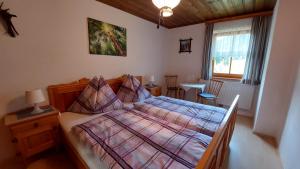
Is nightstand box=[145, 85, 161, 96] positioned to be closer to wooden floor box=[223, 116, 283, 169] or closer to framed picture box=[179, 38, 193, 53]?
framed picture box=[179, 38, 193, 53]

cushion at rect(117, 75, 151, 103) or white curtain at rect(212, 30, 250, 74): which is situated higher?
white curtain at rect(212, 30, 250, 74)

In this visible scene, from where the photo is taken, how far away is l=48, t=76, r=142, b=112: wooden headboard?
2057 millimetres

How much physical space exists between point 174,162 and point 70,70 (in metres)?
2.17

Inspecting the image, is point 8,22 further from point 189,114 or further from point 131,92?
point 189,114

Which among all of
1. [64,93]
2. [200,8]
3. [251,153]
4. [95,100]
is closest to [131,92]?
[95,100]

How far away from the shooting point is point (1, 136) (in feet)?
5.65

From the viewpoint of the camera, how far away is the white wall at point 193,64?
3.36 metres

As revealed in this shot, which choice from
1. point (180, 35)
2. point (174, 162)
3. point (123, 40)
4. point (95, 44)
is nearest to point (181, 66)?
point (180, 35)

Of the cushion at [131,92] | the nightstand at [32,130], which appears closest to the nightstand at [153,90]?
the cushion at [131,92]

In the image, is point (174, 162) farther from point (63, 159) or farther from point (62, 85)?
point (62, 85)

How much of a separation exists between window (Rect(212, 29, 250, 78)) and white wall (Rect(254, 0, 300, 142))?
0.97 metres

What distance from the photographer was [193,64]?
4055mm

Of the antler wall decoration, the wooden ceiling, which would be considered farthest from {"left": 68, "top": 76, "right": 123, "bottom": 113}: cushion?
the wooden ceiling

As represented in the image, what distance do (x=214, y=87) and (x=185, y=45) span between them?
155 centimetres
